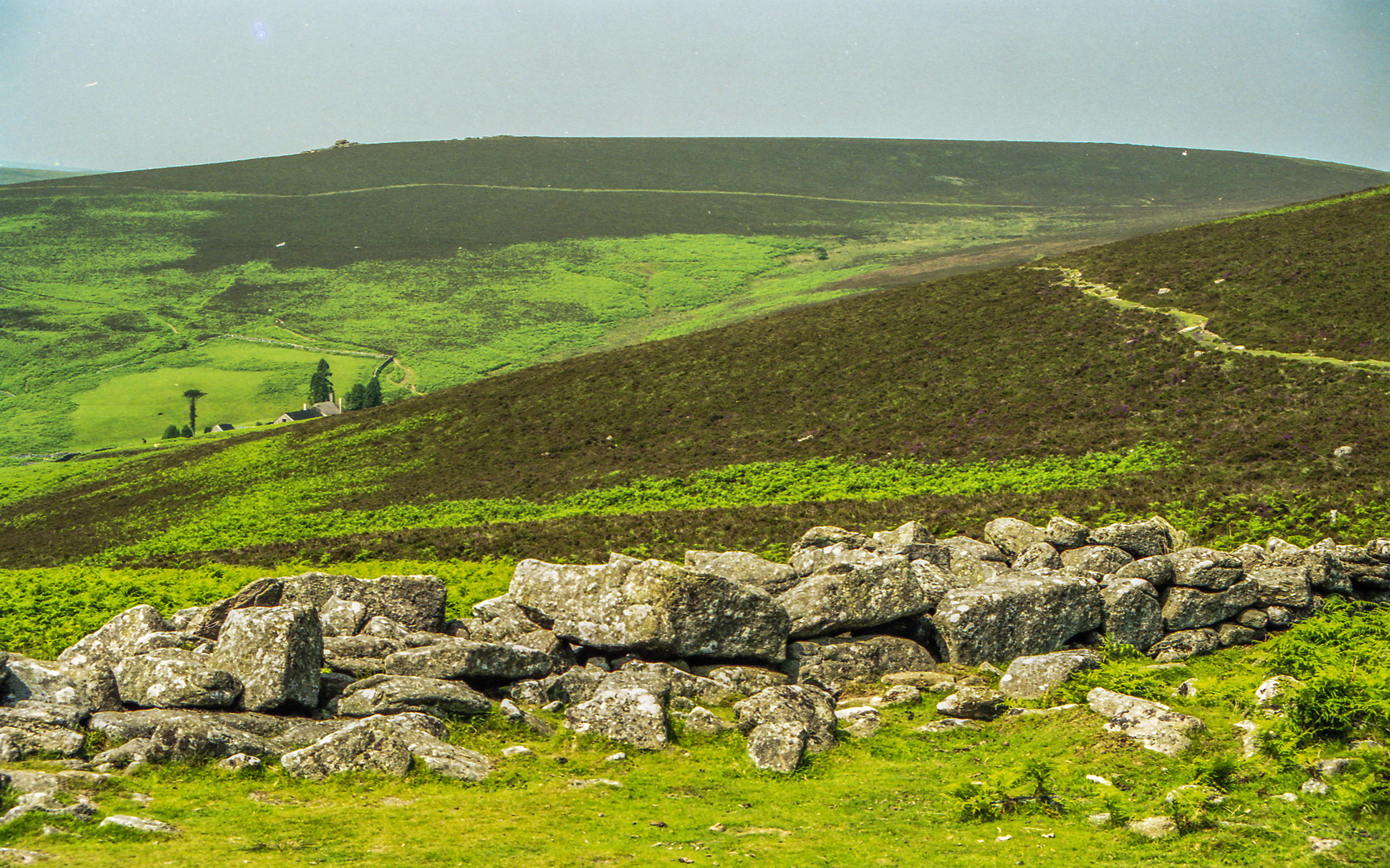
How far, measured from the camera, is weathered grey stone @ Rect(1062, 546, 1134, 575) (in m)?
21.4

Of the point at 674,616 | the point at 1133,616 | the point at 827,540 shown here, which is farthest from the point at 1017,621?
the point at 674,616

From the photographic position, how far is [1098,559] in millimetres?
21531

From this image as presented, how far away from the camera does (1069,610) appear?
18.9m

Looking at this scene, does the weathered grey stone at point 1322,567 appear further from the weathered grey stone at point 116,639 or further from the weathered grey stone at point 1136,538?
the weathered grey stone at point 116,639

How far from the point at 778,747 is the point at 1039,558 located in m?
10.8

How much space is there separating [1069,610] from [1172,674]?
2237 mm

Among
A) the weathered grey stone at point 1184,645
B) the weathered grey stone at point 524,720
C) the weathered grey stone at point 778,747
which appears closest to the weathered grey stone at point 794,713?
the weathered grey stone at point 778,747

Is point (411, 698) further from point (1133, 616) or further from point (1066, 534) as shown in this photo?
point (1066, 534)

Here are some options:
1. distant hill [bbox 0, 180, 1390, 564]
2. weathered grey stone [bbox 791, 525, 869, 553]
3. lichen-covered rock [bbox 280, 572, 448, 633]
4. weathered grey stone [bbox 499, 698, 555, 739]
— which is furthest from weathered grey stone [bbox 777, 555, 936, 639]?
distant hill [bbox 0, 180, 1390, 564]

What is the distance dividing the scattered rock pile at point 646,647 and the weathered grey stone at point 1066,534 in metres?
0.08

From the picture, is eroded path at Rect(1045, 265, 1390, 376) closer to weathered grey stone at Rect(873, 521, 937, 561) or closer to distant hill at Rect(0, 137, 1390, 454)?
weathered grey stone at Rect(873, 521, 937, 561)

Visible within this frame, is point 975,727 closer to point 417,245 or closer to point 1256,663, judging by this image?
point 1256,663

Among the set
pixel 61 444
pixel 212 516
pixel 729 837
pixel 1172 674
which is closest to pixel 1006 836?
pixel 729 837

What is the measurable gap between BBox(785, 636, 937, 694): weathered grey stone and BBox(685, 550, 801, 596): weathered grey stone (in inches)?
83.8
